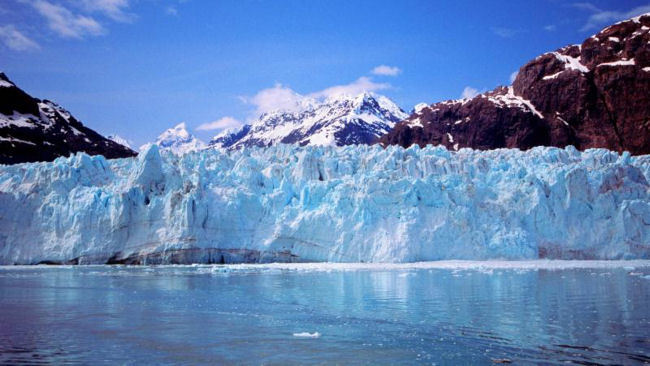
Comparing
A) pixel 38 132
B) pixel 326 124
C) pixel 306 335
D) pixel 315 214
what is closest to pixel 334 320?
pixel 306 335

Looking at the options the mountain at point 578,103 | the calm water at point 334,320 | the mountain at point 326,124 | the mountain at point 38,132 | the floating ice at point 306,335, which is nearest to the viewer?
the calm water at point 334,320

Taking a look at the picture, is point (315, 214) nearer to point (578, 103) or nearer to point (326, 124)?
point (578, 103)

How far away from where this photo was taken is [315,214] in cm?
2494

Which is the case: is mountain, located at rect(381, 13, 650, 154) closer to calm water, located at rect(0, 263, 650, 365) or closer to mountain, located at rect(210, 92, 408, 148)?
calm water, located at rect(0, 263, 650, 365)

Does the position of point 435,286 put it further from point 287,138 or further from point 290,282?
point 287,138

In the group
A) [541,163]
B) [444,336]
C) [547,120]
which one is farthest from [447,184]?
[547,120]

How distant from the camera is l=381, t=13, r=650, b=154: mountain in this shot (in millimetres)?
47688

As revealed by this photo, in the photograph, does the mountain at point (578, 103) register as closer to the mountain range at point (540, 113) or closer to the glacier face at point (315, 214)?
the mountain range at point (540, 113)

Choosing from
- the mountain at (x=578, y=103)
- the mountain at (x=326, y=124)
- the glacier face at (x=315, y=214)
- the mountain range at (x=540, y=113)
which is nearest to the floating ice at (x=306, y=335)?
the glacier face at (x=315, y=214)

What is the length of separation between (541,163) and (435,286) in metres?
15.5

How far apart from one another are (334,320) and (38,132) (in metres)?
53.5

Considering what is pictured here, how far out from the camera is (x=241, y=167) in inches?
1130

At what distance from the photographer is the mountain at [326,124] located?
12425 cm

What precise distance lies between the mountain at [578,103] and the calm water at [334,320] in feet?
112
